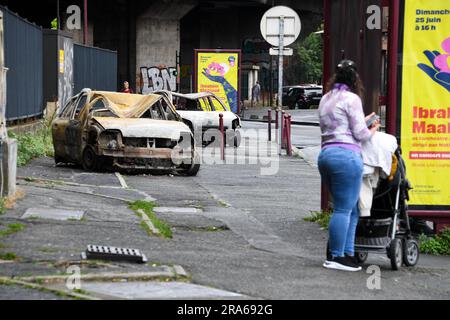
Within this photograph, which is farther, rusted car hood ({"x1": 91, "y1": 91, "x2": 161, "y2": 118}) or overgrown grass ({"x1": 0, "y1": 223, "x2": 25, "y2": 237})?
rusted car hood ({"x1": 91, "y1": 91, "x2": 161, "y2": 118})

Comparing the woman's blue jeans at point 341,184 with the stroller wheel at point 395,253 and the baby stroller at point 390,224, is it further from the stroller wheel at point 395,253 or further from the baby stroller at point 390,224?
the stroller wheel at point 395,253

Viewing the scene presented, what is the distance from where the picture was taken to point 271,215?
12.8 meters

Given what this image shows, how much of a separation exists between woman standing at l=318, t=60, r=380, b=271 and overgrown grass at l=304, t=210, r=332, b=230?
299 cm

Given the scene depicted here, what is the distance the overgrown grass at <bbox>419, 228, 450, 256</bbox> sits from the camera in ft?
34.1

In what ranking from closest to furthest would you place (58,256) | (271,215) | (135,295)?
(135,295) → (58,256) → (271,215)

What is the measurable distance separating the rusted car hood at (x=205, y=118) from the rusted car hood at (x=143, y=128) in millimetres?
9455

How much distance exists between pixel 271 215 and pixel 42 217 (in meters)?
3.26

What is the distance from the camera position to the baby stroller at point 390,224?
8820mm

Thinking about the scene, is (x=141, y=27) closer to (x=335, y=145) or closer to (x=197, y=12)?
(x=197, y=12)

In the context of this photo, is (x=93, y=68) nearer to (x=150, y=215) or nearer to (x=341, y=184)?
(x=150, y=215)

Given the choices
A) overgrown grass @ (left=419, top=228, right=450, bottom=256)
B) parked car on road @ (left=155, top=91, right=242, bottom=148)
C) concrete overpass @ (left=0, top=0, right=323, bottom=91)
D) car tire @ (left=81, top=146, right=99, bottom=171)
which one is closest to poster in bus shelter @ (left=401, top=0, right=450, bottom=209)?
overgrown grass @ (left=419, top=228, right=450, bottom=256)

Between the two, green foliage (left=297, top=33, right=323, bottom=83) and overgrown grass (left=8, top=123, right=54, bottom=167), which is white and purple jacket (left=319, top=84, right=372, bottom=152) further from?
green foliage (left=297, top=33, right=323, bottom=83)

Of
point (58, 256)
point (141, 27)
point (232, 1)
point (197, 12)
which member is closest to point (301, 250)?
point (58, 256)

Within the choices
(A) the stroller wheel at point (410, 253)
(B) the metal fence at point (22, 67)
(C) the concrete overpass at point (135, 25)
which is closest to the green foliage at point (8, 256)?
(A) the stroller wheel at point (410, 253)
